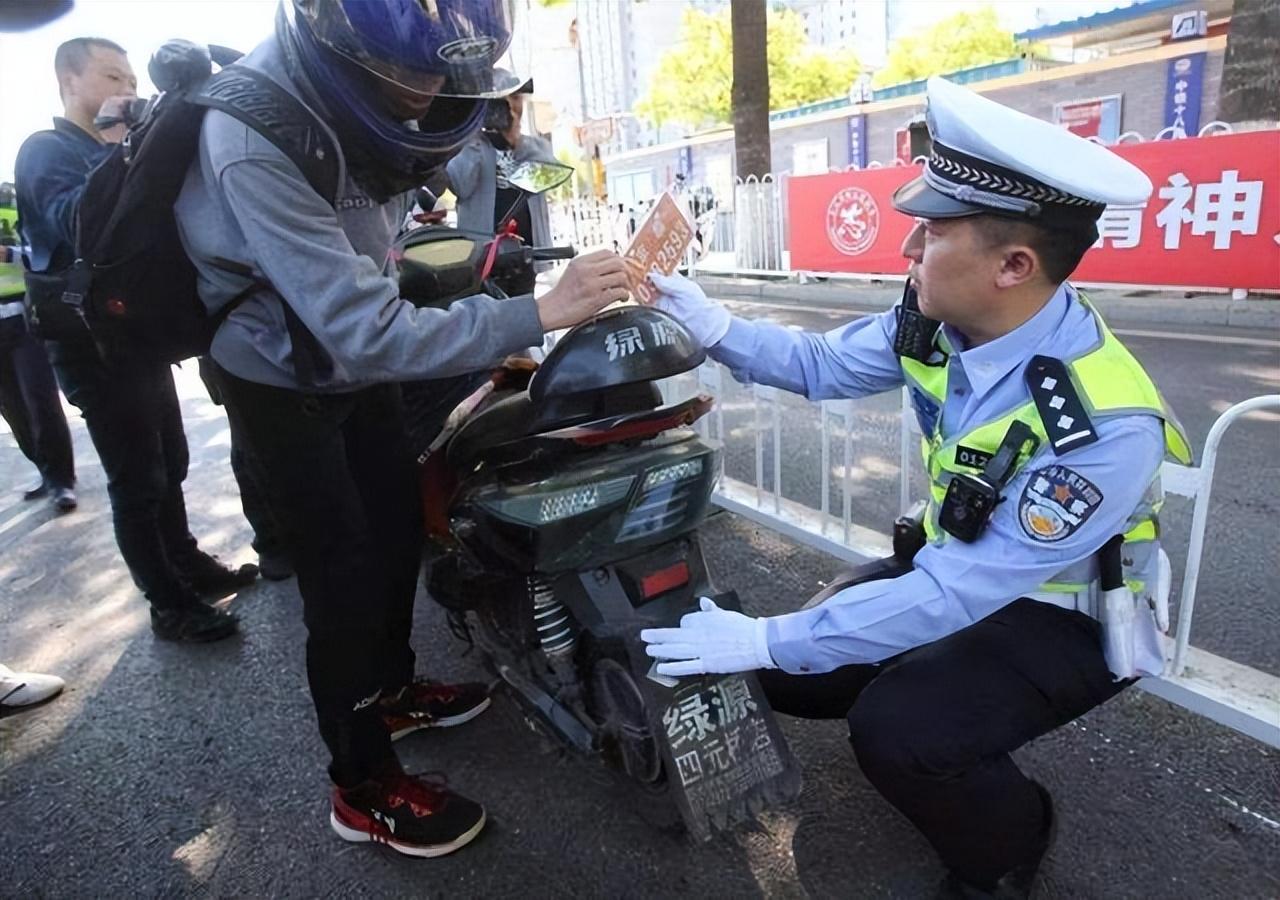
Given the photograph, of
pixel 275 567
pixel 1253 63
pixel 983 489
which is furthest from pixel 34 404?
pixel 1253 63

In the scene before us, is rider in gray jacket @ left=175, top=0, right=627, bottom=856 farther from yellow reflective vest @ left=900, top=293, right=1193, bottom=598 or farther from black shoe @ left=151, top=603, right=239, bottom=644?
black shoe @ left=151, top=603, right=239, bottom=644

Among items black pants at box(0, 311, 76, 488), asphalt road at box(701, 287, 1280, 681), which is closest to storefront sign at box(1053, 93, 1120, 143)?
asphalt road at box(701, 287, 1280, 681)

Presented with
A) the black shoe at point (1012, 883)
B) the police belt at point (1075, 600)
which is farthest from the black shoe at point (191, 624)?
A: the police belt at point (1075, 600)

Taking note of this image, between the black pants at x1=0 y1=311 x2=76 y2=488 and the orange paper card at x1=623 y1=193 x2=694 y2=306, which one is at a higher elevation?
the orange paper card at x1=623 y1=193 x2=694 y2=306

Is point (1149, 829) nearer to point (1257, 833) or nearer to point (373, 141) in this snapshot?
point (1257, 833)

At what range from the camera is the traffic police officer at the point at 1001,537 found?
143 centimetres

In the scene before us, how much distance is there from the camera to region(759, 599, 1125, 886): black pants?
1.52 metres

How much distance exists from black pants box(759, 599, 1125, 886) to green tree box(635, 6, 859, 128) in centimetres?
3523

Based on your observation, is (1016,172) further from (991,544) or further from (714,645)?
(714,645)

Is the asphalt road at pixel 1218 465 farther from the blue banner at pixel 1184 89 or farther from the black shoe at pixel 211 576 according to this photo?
the blue banner at pixel 1184 89

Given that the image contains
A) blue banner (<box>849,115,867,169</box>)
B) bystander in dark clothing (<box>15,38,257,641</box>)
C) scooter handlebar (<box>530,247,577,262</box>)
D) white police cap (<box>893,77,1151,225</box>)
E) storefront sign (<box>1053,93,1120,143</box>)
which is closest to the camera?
white police cap (<box>893,77,1151,225</box>)

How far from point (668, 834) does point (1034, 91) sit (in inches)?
945

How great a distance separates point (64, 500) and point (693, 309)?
388cm

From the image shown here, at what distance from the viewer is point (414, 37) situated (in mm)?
1450
